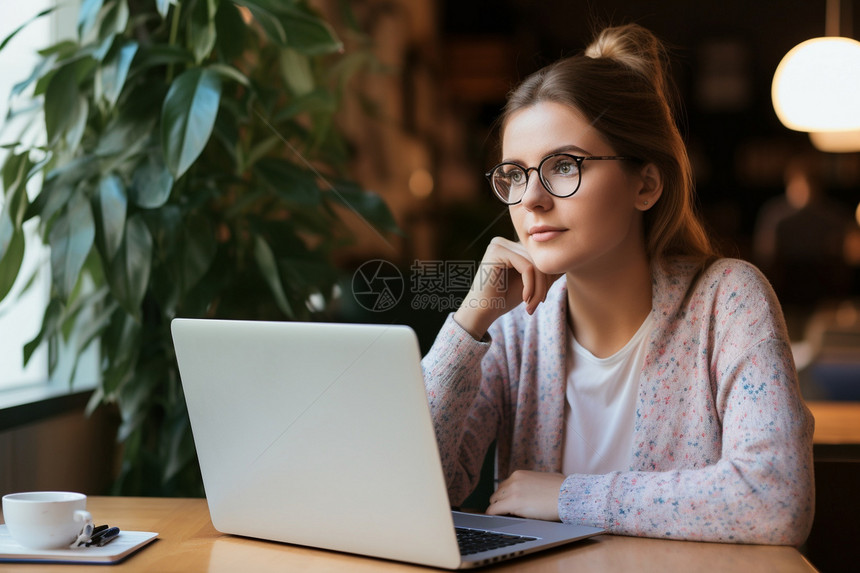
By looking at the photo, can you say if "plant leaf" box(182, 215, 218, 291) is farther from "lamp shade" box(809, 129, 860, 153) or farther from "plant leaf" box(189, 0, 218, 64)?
"lamp shade" box(809, 129, 860, 153)

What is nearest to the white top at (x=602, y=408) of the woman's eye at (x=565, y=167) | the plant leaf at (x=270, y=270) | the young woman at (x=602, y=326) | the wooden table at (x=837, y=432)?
the young woman at (x=602, y=326)

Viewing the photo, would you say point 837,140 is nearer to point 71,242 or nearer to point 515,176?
point 515,176

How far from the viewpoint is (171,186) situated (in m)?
1.40

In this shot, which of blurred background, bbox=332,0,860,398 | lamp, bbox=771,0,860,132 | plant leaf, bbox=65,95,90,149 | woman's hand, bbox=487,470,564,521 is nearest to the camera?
woman's hand, bbox=487,470,564,521

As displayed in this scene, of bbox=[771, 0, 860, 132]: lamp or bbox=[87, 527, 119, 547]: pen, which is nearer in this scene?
bbox=[87, 527, 119, 547]: pen

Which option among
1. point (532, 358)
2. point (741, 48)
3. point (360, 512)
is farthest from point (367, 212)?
point (741, 48)

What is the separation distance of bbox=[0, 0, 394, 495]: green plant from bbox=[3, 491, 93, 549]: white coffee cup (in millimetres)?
577

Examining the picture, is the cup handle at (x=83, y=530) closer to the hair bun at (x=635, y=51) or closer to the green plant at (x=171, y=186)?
the green plant at (x=171, y=186)

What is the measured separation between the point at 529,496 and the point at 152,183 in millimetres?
828

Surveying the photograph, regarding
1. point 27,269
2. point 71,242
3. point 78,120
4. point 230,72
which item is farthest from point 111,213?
point 27,269

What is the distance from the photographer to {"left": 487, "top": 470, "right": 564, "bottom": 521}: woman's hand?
3.20ft

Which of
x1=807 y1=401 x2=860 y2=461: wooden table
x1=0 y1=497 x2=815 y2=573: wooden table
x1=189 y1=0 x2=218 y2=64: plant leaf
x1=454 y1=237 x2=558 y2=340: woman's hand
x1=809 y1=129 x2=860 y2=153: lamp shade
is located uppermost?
x1=189 y1=0 x2=218 y2=64: plant leaf

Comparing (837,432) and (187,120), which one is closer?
(187,120)

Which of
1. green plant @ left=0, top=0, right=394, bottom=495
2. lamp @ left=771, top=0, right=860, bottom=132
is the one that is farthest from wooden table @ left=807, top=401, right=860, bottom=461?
lamp @ left=771, top=0, right=860, bottom=132
